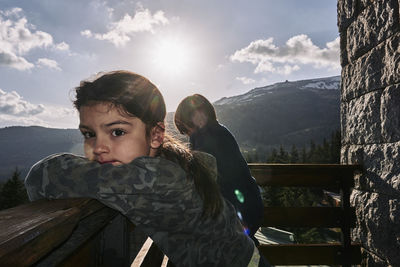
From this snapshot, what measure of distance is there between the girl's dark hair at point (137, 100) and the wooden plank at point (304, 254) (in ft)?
6.19

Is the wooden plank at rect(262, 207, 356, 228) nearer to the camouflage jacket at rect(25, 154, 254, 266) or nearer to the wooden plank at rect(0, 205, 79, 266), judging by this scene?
the camouflage jacket at rect(25, 154, 254, 266)

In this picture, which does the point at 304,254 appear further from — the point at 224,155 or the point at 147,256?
the point at 147,256

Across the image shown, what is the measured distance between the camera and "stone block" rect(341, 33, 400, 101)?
2193 mm

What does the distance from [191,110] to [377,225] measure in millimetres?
1834

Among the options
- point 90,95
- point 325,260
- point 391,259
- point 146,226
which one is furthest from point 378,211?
point 90,95

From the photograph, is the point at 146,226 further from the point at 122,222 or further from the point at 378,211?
the point at 378,211

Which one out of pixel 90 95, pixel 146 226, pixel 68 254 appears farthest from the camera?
pixel 90 95

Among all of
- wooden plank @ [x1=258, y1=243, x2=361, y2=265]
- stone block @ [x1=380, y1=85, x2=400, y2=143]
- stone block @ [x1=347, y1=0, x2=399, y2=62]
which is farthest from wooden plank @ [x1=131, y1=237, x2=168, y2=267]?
stone block @ [x1=347, y1=0, x2=399, y2=62]

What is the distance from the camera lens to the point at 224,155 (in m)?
2.26

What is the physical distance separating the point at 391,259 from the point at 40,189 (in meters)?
2.55

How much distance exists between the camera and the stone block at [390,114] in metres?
2.17

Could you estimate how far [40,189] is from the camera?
771 mm

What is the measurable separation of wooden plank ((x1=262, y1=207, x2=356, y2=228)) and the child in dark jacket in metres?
0.58

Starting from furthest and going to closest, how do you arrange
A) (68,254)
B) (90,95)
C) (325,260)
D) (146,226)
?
(325,260), (90,95), (146,226), (68,254)
